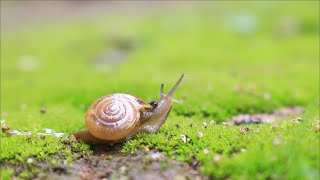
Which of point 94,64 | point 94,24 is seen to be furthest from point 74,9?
point 94,64

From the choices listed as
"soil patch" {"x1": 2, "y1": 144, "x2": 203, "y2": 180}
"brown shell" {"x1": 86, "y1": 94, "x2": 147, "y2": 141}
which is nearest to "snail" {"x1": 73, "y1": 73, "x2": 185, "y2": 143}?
"brown shell" {"x1": 86, "y1": 94, "x2": 147, "y2": 141}

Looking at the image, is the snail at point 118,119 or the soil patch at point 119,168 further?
the snail at point 118,119

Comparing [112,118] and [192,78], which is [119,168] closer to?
[112,118]

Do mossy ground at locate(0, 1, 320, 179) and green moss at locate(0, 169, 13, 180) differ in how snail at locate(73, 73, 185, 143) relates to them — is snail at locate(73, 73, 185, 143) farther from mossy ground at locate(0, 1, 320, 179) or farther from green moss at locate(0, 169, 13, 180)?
green moss at locate(0, 169, 13, 180)

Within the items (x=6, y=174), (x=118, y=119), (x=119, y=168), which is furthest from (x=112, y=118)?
(x=6, y=174)

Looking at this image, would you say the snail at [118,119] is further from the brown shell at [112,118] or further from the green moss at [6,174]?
the green moss at [6,174]

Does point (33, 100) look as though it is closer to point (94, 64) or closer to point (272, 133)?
point (94, 64)

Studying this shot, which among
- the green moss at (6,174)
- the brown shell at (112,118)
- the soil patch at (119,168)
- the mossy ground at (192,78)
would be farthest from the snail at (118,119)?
the green moss at (6,174)
